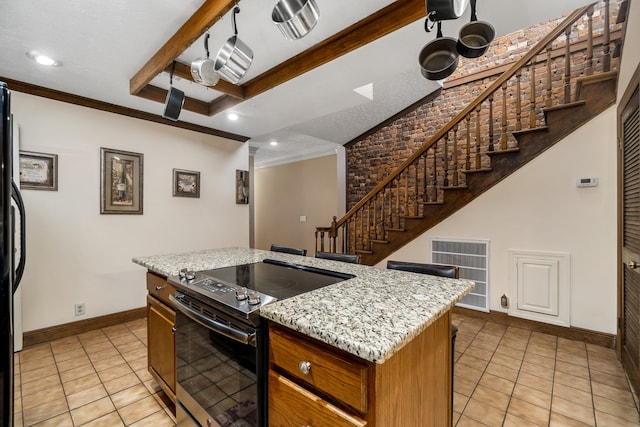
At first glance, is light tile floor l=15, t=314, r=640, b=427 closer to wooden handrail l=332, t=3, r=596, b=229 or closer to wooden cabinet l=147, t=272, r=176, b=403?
wooden cabinet l=147, t=272, r=176, b=403

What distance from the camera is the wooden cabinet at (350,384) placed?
2.72 ft

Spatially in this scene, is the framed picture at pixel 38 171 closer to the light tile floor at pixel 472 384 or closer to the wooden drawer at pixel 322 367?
the light tile floor at pixel 472 384

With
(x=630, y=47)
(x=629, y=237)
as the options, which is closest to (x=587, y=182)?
(x=629, y=237)

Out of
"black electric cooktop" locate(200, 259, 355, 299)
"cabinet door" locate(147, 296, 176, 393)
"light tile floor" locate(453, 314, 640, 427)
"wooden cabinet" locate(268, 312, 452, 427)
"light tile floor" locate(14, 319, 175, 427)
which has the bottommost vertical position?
"light tile floor" locate(14, 319, 175, 427)

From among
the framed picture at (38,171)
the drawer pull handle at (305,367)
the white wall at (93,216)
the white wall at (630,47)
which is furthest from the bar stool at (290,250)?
the white wall at (630,47)

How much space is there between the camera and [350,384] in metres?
0.84

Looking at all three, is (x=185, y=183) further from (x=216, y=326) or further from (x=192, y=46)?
(x=216, y=326)

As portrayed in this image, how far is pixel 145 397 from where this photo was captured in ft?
6.56

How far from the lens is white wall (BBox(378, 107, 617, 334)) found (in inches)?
104

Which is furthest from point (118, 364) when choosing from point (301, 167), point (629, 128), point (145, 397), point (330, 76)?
point (301, 167)

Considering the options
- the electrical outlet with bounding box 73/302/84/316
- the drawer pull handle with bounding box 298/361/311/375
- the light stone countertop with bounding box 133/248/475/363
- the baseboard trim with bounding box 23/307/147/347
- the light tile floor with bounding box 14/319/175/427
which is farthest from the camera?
the electrical outlet with bounding box 73/302/84/316

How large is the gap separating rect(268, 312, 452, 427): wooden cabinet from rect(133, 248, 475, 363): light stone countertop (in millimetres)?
68

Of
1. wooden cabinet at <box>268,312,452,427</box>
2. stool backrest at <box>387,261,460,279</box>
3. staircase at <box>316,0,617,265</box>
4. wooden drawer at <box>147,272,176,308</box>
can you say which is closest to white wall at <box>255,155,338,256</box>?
staircase at <box>316,0,617,265</box>

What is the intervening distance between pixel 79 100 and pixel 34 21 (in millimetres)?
1332
